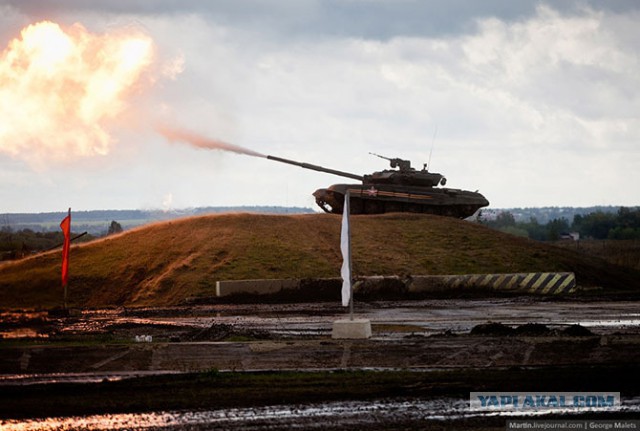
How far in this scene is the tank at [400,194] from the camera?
2251 inches

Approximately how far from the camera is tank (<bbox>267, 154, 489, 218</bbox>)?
188 ft

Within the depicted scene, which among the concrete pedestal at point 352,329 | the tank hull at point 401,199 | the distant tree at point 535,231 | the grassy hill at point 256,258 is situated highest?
the distant tree at point 535,231

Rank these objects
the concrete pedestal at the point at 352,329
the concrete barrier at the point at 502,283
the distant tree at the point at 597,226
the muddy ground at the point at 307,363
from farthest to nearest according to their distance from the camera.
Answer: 1. the distant tree at the point at 597,226
2. the concrete barrier at the point at 502,283
3. the concrete pedestal at the point at 352,329
4. the muddy ground at the point at 307,363

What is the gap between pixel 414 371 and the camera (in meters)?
19.4

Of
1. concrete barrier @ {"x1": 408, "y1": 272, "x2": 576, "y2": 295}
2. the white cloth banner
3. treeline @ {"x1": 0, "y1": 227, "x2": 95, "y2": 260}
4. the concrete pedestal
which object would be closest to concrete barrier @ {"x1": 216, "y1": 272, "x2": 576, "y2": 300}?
concrete barrier @ {"x1": 408, "y1": 272, "x2": 576, "y2": 295}

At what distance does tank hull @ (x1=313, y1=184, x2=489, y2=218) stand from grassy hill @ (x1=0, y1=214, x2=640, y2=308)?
572cm

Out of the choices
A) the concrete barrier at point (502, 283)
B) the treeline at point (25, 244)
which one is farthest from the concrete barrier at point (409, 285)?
the treeline at point (25, 244)

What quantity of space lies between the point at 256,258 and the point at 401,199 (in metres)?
15.1

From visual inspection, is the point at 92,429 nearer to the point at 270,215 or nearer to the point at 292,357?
the point at 292,357

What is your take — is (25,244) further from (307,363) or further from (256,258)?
(307,363)

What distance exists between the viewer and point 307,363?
21.0 m

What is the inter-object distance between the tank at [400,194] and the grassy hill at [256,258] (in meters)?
5.81

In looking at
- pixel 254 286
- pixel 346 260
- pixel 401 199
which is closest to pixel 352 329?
pixel 346 260

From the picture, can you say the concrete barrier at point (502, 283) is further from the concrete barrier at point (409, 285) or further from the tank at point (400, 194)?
the tank at point (400, 194)
